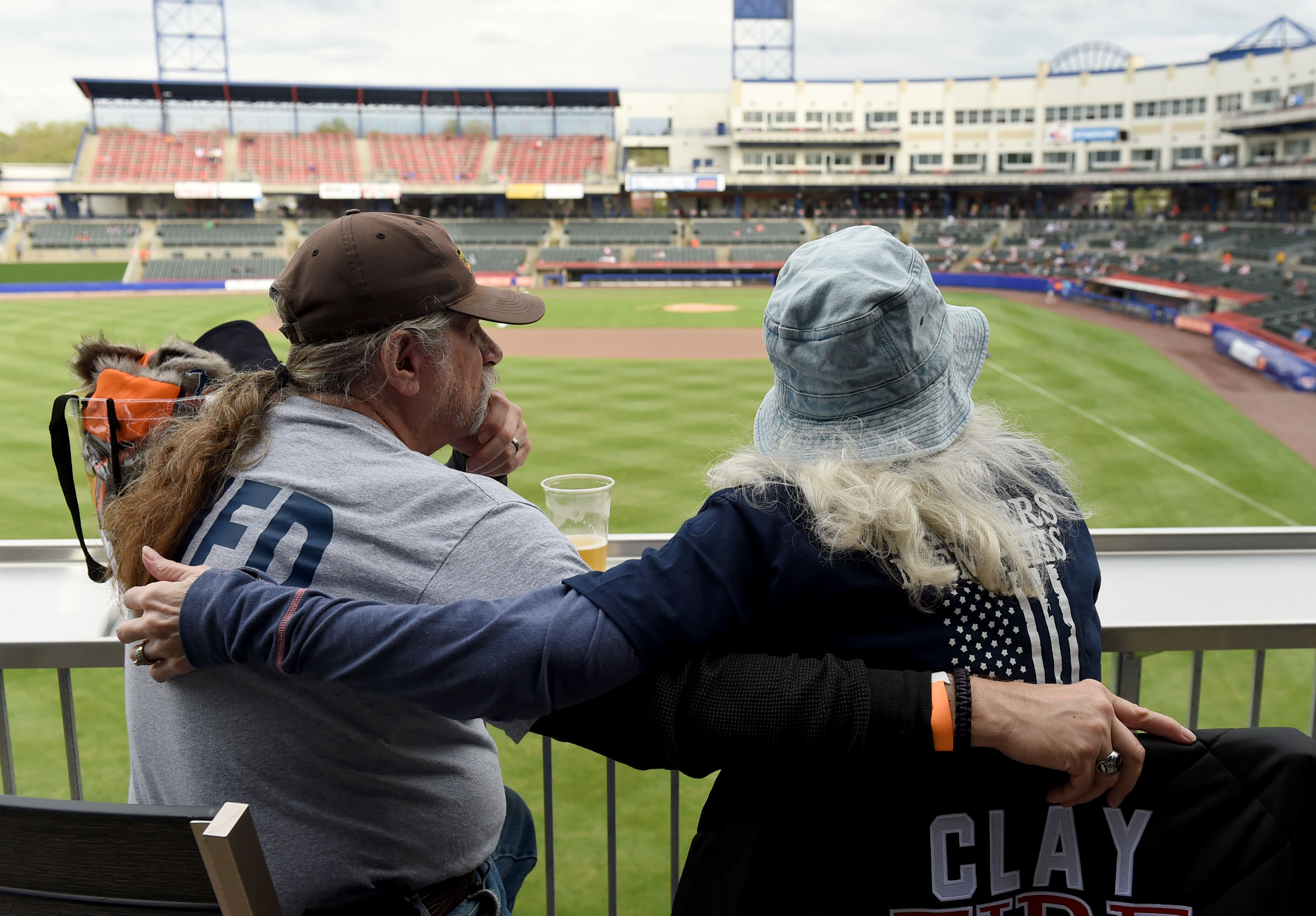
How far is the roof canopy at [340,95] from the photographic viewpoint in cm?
4291

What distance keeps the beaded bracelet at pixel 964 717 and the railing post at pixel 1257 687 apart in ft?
3.41

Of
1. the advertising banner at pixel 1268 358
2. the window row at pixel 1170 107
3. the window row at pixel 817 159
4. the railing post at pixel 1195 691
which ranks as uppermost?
the window row at pixel 1170 107

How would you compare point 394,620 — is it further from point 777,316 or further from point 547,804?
point 547,804

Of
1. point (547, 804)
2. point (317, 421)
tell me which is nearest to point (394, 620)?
point (317, 421)

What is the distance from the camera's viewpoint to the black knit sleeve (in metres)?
1.02

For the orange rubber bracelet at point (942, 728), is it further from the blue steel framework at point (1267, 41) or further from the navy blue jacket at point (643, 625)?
the blue steel framework at point (1267, 41)

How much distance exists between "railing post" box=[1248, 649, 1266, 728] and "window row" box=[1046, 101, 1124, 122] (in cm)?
4520

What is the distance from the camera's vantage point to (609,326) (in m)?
21.8

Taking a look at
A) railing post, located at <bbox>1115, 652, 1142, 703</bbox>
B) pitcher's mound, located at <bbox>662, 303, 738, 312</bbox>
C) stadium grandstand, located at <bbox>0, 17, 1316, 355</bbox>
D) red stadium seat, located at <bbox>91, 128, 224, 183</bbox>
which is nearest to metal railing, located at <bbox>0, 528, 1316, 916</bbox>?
railing post, located at <bbox>1115, 652, 1142, 703</bbox>

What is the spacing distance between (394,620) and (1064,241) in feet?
125

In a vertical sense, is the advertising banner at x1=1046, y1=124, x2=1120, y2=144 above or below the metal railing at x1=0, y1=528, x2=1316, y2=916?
above

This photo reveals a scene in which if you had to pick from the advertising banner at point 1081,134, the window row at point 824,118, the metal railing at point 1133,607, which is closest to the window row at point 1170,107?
the advertising banner at point 1081,134

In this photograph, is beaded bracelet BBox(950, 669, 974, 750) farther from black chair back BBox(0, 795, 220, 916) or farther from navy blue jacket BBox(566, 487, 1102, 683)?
black chair back BBox(0, 795, 220, 916)

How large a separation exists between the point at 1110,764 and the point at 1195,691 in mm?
1019
